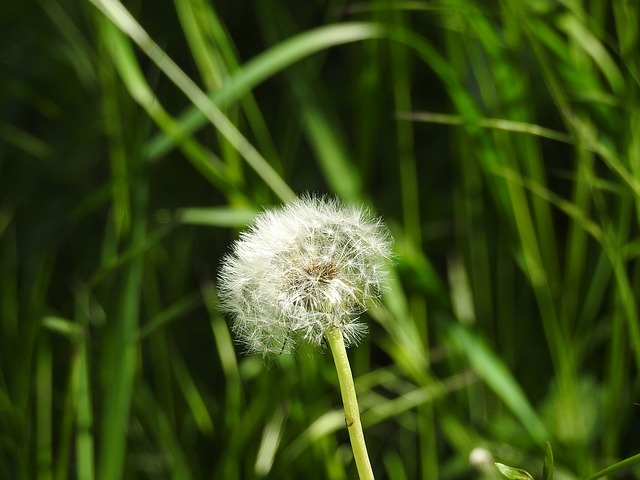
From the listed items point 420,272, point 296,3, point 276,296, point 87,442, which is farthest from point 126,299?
point 296,3

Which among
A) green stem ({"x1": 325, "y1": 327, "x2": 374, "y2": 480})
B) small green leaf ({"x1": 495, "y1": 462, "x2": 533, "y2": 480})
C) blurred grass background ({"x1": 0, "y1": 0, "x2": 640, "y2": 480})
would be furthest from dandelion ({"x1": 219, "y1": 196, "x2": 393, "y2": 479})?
blurred grass background ({"x1": 0, "y1": 0, "x2": 640, "y2": 480})

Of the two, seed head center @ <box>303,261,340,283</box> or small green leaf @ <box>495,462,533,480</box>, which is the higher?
seed head center @ <box>303,261,340,283</box>

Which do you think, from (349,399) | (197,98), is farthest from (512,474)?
(197,98)

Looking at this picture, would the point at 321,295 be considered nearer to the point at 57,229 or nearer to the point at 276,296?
the point at 276,296

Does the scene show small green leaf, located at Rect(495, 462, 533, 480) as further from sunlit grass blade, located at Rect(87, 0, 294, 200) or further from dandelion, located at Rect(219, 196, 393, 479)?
sunlit grass blade, located at Rect(87, 0, 294, 200)

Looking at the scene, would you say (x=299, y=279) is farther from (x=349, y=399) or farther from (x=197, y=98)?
(x=197, y=98)
